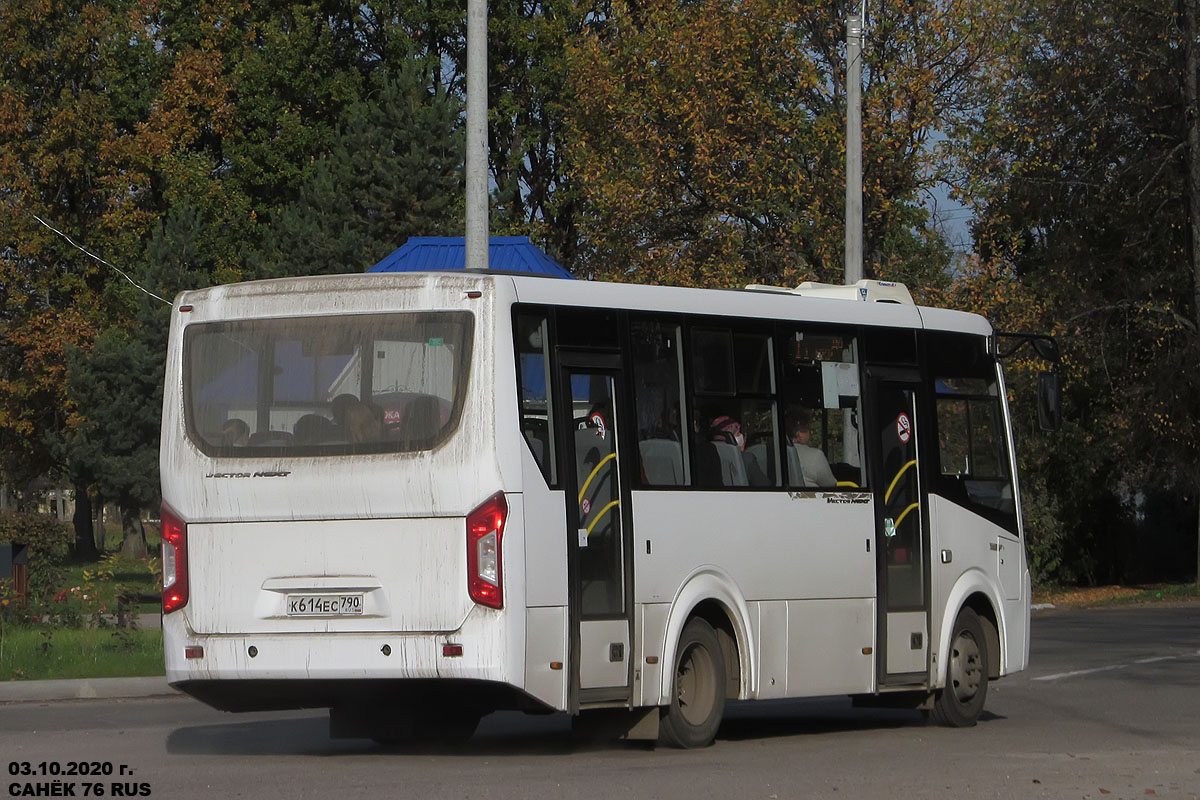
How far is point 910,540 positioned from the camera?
546 inches

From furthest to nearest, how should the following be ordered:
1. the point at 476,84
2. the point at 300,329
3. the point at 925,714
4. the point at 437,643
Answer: the point at 476,84 < the point at 925,714 < the point at 300,329 < the point at 437,643

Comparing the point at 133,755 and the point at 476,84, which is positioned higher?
the point at 476,84

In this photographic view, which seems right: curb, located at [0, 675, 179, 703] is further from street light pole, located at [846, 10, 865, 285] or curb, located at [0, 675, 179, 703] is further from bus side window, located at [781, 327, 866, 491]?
street light pole, located at [846, 10, 865, 285]

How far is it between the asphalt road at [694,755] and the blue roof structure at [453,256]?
8.85 meters

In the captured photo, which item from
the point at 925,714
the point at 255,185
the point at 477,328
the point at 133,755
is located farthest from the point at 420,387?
the point at 255,185

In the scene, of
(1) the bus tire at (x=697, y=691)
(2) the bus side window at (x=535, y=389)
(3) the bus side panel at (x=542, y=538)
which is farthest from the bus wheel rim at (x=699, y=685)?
(2) the bus side window at (x=535, y=389)

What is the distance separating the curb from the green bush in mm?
6073

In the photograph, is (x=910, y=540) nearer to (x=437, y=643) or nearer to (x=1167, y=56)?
(x=437, y=643)

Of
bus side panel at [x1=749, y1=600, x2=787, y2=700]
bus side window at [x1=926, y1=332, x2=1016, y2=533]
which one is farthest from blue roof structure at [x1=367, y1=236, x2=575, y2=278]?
bus side panel at [x1=749, y1=600, x2=787, y2=700]

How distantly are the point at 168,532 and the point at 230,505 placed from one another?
50cm

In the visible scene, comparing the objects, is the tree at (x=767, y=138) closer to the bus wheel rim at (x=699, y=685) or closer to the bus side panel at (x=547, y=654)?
the bus wheel rim at (x=699, y=685)

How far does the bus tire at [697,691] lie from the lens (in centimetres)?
1180

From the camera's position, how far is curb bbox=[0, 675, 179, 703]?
1603 centimetres

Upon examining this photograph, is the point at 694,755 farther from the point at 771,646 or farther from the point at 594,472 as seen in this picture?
the point at 594,472
